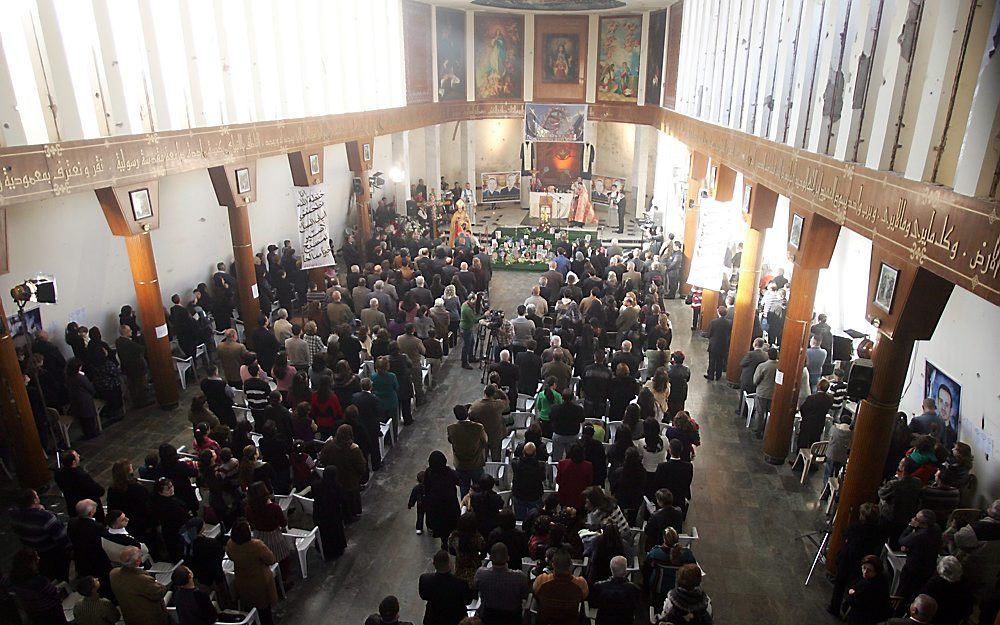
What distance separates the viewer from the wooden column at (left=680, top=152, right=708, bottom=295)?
14211mm

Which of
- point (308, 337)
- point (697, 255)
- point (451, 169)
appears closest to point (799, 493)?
point (697, 255)

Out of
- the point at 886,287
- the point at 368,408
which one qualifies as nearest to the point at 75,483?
the point at 368,408

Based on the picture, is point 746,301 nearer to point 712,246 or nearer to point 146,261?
point 712,246

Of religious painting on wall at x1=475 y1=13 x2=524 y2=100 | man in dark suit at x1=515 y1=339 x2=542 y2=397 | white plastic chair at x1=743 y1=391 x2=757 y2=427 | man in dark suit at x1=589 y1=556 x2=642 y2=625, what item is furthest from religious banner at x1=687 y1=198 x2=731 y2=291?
religious painting on wall at x1=475 y1=13 x2=524 y2=100

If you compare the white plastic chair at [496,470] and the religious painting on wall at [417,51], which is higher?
the religious painting on wall at [417,51]

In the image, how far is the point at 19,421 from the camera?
7.62 m

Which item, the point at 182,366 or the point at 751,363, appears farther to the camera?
the point at 182,366

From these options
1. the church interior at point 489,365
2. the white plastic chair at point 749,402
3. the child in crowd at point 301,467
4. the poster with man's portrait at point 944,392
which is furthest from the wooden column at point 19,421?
the poster with man's portrait at point 944,392

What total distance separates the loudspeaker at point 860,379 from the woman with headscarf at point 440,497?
399 cm

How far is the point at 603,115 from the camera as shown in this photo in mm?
22797

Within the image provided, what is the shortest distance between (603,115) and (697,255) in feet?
42.3

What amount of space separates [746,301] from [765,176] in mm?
2553

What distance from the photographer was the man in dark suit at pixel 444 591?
499 centimetres

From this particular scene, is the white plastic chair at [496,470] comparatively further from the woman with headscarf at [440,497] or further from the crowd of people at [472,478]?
the woman with headscarf at [440,497]
